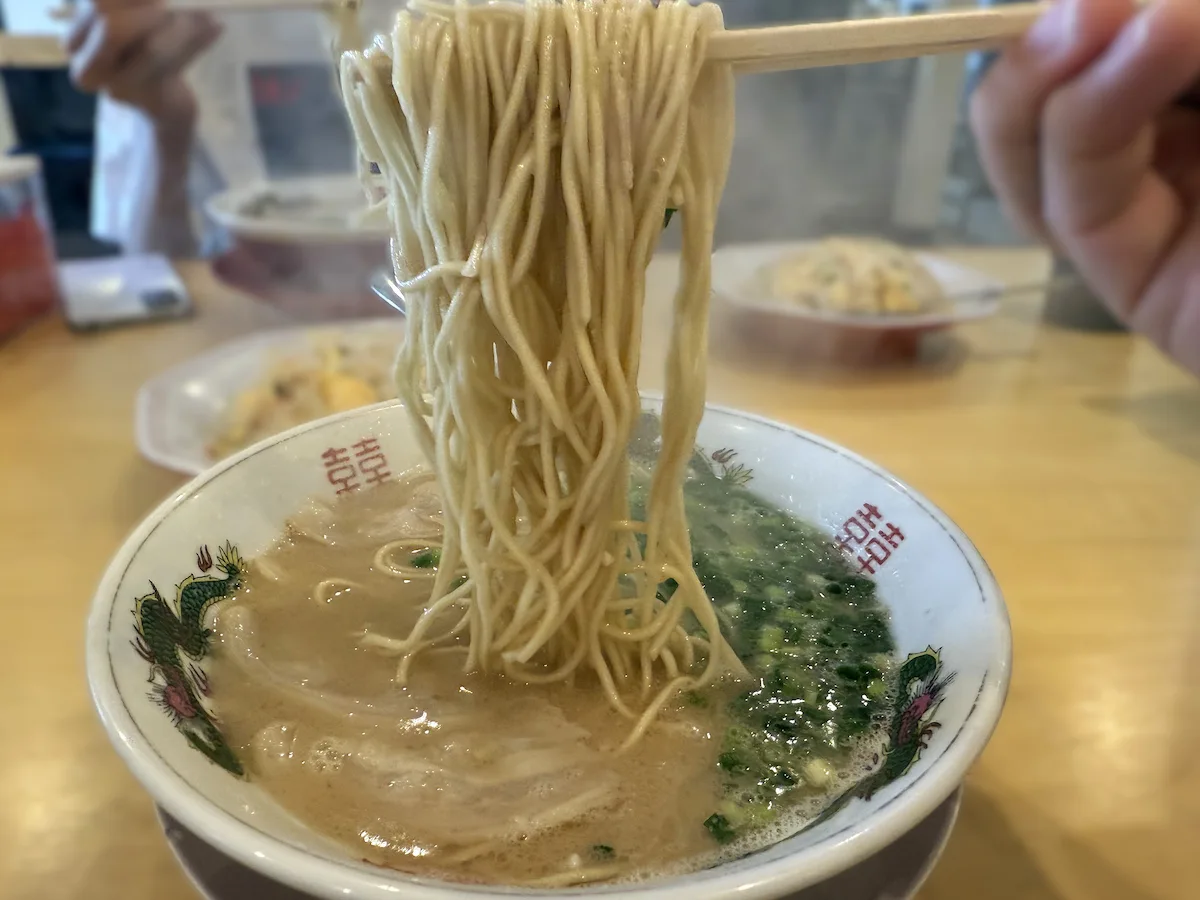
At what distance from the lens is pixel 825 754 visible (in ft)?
3.05

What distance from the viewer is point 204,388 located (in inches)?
73.5

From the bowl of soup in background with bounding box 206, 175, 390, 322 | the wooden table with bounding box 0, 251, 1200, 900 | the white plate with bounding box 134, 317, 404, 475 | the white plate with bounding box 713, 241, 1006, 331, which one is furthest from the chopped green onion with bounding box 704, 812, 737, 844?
the bowl of soup in background with bounding box 206, 175, 390, 322

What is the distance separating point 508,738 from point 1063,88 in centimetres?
140

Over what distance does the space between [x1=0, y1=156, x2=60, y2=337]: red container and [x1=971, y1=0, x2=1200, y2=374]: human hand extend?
2372 mm

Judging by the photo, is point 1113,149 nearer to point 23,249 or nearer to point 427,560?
point 427,560

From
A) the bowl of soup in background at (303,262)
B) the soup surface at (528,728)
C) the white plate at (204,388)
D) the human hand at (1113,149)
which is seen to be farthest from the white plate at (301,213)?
the human hand at (1113,149)

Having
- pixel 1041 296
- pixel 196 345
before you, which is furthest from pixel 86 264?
pixel 1041 296

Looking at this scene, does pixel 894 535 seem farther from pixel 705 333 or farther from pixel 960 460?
pixel 960 460

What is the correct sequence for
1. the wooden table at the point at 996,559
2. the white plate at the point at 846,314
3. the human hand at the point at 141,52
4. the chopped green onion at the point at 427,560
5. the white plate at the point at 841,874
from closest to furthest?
1. the white plate at the point at 841,874
2. the wooden table at the point at 996,559
3. the chopped green onion at the point at 427,560
4. the white plate at the point at 846,314
5. the human hand at the point at 141,52

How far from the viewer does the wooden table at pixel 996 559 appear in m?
1.01

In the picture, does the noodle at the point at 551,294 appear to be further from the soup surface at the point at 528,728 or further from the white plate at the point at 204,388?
the white plate at the point at 204,388

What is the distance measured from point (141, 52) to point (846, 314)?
2441 mm

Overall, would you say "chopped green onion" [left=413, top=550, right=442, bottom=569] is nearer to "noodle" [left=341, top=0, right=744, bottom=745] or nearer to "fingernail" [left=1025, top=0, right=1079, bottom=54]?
"noodle" [left=341, top=0, right=744, bottom=745]

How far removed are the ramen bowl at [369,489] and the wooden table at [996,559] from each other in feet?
0.79
